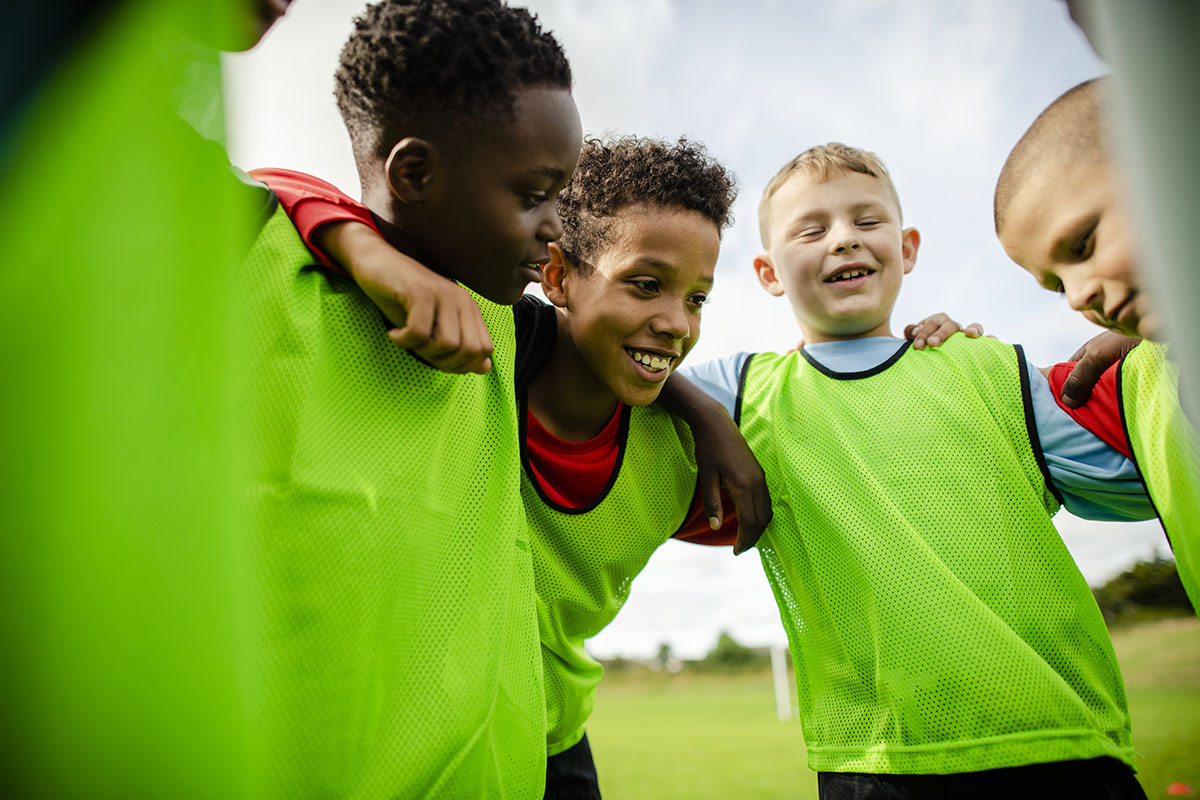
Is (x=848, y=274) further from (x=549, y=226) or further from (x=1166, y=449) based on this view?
(x=549, y=226)

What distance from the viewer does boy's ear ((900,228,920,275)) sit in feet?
7.86

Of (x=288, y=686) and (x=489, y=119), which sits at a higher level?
(x=489, y=119)

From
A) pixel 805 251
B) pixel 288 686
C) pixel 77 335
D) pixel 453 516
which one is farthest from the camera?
pixel 805 251

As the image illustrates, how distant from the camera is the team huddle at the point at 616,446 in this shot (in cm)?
119

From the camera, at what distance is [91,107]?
0.66 m

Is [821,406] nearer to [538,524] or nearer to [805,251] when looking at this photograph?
[805,251]

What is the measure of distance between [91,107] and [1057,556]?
1925 mm

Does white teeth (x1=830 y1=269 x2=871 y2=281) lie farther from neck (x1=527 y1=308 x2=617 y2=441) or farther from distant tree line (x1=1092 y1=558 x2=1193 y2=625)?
distant tree line (x1=1092 y1=558 x2=1193 y2=625)

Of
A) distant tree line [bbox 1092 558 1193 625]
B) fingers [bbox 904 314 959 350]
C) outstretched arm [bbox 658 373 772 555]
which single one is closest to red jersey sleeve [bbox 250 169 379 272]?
outstretched arm [bbox 658 373 772 555]

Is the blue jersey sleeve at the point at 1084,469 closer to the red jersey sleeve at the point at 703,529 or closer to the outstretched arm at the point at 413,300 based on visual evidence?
the red jersey sleeve at the point at 703,529

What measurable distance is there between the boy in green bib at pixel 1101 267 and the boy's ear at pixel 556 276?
108 cm

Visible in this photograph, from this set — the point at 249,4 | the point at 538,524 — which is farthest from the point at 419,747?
the point at 249,4

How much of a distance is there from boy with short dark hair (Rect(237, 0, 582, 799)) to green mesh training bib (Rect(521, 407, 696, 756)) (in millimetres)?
413

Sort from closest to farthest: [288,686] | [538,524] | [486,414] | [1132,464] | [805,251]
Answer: [288,686] → [486,414] → [1132,464] → [538,524] → [805,251]
